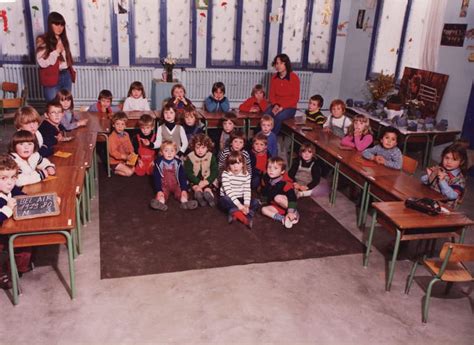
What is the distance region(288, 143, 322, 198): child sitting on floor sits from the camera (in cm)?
534

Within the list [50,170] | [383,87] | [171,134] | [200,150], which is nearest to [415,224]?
[200,150]

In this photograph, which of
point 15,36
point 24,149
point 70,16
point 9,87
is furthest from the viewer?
point 70,16

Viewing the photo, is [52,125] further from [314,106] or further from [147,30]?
[147,30]

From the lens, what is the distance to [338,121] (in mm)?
6242

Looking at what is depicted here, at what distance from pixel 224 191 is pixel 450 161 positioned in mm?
2185

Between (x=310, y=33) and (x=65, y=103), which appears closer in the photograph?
(x=65, y=103)

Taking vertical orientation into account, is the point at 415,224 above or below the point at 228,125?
below

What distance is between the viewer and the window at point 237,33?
9242 mm

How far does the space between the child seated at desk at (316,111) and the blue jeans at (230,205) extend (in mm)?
2254

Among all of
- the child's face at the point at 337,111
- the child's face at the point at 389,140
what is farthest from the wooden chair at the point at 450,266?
the child's face at the point at 337,111

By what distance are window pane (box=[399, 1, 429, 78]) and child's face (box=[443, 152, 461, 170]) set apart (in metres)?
3.92

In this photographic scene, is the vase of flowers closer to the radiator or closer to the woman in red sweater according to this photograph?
the radiator

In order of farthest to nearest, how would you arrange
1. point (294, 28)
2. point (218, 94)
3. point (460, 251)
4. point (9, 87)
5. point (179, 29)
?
point (294, 28)
point (179, 29)
point (9, 87)
point (218, 94)
point (460, 251)

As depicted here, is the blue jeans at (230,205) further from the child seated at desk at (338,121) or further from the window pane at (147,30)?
the window pane at (147,30)
